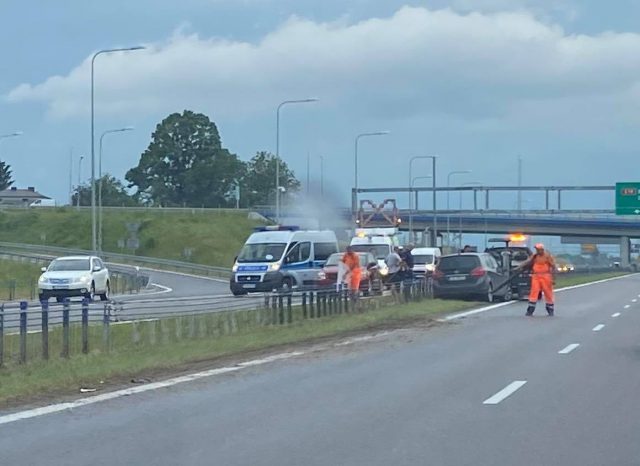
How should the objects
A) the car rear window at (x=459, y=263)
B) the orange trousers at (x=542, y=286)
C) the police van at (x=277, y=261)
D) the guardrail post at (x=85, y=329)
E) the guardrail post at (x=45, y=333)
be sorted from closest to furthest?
the guardrail post at (x=45, y=333)
the guardrail post at (x=85, y=329)
the orange trousers at (x=542, y=286)
the car rear window at (x=459, y=263)
the police van at (x=277, y=261)

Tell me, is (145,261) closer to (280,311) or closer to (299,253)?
(299,253)

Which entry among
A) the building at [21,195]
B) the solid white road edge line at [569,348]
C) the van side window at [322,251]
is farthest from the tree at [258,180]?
the solid white road edge line at [569,348]

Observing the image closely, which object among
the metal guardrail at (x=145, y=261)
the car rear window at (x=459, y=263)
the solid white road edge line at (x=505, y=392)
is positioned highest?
the car rear window at (x=459, y=263)

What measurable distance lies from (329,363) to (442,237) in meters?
90.1

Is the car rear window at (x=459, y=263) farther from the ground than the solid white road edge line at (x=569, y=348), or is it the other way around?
the car rear window at (x=459, y=263)

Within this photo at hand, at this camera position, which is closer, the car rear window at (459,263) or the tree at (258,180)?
the car rear window at (459,263)

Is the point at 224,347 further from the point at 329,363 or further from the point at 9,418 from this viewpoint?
the point at 9,418

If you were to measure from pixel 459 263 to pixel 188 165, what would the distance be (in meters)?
101

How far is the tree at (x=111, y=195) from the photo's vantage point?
14838 centimetres

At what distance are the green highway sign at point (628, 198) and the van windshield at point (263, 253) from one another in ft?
102

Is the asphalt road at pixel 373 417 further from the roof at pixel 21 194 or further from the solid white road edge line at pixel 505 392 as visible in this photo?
the roof at pixel 21 194

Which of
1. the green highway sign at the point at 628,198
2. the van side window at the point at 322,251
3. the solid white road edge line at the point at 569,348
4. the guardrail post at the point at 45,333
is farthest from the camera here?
the green highway sign at the point at 628,198

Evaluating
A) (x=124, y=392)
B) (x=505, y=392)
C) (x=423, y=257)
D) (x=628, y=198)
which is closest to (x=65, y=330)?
(x=124, y=392)

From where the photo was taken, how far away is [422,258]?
5556 centimetres
